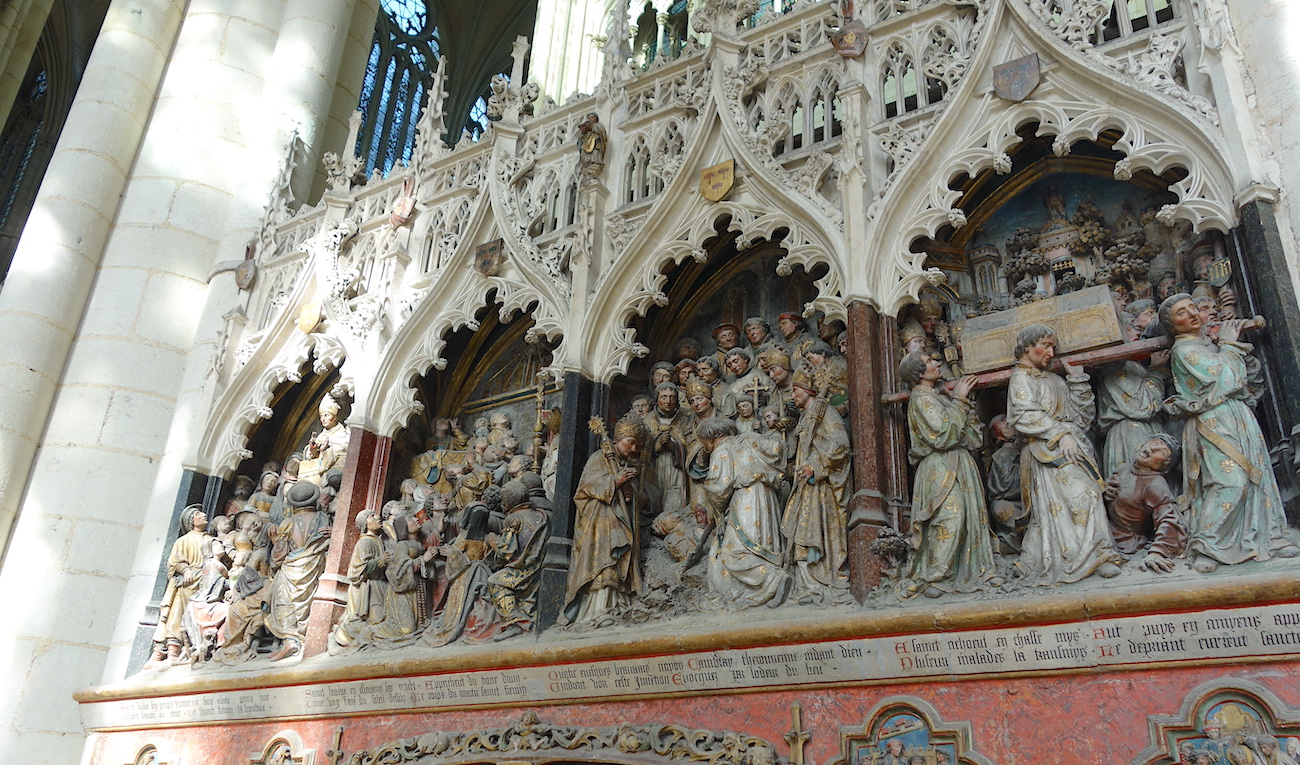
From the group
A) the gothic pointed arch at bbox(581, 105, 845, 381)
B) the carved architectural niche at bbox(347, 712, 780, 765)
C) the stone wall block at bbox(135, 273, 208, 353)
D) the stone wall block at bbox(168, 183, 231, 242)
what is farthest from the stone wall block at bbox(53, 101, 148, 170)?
the carved architectural niche at bbox(347, 712, 780, 765)

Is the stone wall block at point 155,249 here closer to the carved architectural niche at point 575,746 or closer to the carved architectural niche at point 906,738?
the carved architectural niche at point 575,746

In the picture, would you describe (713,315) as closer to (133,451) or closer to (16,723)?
(133,451)

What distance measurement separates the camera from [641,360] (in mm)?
8602

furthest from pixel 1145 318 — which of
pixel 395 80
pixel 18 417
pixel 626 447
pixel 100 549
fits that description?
pixel 395 80

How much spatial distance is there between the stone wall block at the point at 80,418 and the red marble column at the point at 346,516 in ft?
11.0

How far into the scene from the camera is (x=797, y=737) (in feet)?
19.9

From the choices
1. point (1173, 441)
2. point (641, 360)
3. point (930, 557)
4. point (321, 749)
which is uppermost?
point (641, 360)

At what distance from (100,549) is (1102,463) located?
9036 mm

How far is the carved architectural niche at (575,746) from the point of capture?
624 centimetres

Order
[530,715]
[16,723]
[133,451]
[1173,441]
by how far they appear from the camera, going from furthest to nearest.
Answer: [133,451], [16,723], [530,715], [1173,441]

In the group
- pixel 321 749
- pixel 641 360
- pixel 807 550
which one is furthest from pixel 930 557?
pixel 321 749

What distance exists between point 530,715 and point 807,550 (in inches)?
82.1

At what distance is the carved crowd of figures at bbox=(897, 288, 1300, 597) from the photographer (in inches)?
216

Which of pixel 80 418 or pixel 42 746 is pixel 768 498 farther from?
pixel 80 418
